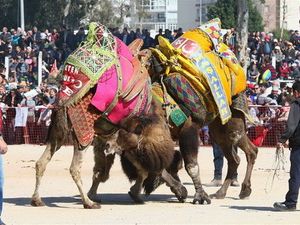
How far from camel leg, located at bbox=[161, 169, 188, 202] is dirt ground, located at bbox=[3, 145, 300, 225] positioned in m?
0.11

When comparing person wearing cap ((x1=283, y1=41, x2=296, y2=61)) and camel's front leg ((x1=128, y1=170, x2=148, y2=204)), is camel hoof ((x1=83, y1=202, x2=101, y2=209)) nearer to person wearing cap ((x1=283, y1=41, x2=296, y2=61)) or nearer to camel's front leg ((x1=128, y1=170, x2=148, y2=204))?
camel's front leg ((x1=128, y1=170, x2=148, y2=204))

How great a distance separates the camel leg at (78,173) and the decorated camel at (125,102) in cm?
1

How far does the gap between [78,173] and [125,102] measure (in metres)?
1.05

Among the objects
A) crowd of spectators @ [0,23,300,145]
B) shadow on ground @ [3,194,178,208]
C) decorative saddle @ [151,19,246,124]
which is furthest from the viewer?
crowd of spectators @ [0,23,300,145]

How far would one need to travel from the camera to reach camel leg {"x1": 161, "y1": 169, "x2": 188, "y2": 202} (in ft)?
39.3

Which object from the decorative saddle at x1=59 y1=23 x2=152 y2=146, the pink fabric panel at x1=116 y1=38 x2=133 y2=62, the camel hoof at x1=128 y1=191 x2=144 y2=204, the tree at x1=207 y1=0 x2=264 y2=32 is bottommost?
the tree at x1=207 y1=0 x2=264 y2=32

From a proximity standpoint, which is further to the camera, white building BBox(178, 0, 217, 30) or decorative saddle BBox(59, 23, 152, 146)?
white building BBox(178, 0, 217, 30)

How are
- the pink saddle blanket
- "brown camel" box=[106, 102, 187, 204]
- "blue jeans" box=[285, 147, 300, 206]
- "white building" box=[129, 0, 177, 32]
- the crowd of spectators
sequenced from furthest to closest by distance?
"white building" box=[129, 0, 177, 32] → the crowd of spectators → "brown camel" box=[106, 102, 187, 204] → the pink saddle blanket → "blue jeans" box=[285, 147, 300, 206]

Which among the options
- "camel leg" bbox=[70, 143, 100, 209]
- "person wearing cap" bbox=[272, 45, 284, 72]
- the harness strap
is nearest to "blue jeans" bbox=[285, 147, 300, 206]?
the harness strap

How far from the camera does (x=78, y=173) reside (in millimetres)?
11047

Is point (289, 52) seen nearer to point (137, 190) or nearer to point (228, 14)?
point (137, 190)

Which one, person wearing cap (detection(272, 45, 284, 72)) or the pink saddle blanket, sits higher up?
the pink saddle blanket

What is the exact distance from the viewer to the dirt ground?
10164mm

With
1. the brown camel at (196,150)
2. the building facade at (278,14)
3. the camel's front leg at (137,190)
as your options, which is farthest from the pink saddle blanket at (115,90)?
the building facade at (278,14)
